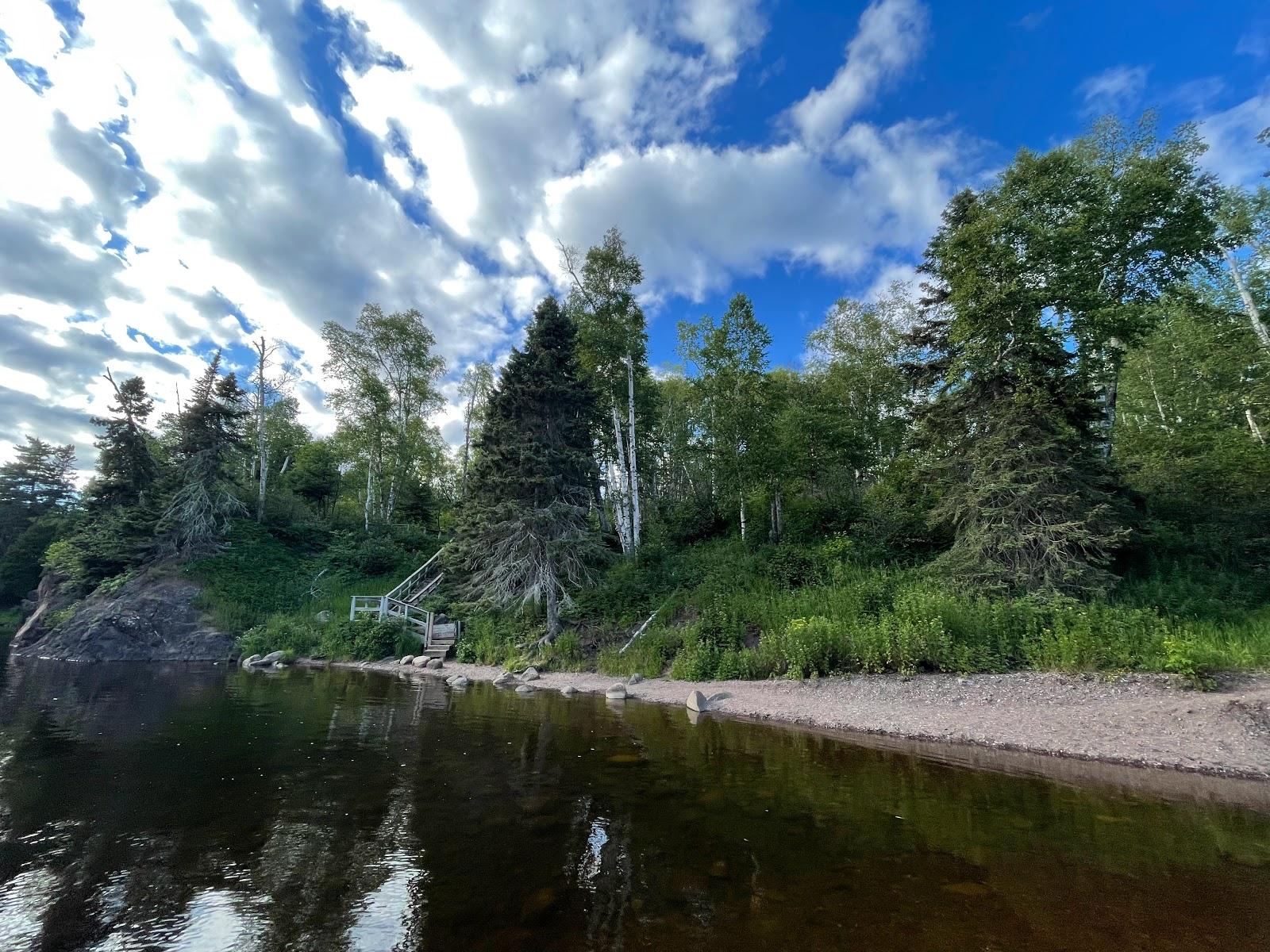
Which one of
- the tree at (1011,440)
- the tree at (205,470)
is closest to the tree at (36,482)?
the tree at (205,470)

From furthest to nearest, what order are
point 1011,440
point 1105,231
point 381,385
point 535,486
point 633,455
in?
point 381,385
point 633,455
point 535,486
point 1105,231
point 1011,440

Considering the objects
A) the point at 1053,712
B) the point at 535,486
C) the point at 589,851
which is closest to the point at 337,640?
the point at 535,486

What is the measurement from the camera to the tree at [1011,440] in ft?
43.7

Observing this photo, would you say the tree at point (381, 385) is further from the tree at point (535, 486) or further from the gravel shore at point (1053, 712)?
the gravel shore at point (1053, 712)

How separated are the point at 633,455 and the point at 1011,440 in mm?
14656

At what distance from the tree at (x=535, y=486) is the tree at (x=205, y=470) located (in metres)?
16.0

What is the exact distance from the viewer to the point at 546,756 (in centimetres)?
861

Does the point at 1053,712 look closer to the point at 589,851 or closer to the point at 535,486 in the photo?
the point at 589,851

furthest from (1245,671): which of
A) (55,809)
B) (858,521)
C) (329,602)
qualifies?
(329,602)

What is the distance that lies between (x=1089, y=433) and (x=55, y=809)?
21710 mm

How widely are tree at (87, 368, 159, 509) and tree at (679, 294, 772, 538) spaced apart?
102 feet

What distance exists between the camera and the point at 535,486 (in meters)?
20.8

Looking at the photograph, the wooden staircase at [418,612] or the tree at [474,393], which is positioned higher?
the tree at [474,393]

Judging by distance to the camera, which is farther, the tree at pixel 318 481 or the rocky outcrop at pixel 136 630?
the tree at pixel 318 481
